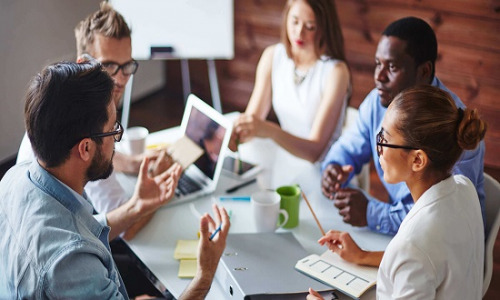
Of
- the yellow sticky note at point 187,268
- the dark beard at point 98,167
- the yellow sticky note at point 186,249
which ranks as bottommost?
the yellow sticky note at point 187,268

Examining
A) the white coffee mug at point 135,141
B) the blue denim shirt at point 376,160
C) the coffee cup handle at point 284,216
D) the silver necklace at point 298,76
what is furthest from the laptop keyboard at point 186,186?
the silver necklace at point 298,76

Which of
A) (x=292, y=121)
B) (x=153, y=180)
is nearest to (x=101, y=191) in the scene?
(x=153, y=180)

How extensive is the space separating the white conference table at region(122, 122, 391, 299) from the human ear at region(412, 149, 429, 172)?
0.35m

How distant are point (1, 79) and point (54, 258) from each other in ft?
8.23

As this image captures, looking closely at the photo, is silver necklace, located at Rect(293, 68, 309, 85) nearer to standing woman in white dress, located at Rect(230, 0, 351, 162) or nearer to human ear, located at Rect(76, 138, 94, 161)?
standing woman in white dress, located at Rect(230, 0, 351, 162)

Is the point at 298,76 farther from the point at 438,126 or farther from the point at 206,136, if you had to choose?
the point at 438,126

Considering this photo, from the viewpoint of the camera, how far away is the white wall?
3277 mm

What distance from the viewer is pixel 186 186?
1961 millimetres

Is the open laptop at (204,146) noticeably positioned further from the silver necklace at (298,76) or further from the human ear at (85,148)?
the silver necklace at (298,76)

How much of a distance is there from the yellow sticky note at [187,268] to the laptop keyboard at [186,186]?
385mm

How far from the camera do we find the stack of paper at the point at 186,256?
153cm

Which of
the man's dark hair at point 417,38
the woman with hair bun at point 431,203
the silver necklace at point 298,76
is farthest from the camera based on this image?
the silver necklace at point 298,76

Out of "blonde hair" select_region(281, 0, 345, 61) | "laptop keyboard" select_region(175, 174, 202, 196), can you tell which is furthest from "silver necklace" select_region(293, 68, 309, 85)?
"laptop keyboard" select_region(175, 174, 202, 196)

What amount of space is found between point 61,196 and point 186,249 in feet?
1.59
